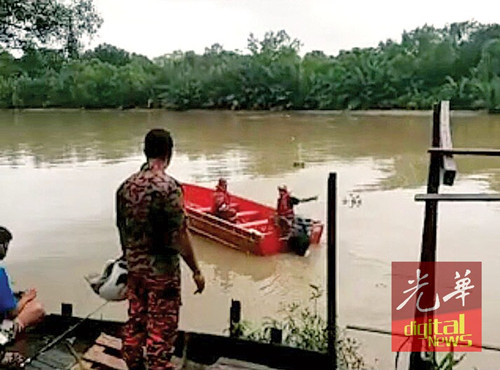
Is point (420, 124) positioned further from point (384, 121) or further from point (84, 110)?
point (84, 110)

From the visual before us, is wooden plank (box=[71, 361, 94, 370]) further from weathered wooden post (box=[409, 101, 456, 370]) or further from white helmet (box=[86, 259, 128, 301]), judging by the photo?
weathered wooden post (box=[409, 101, 456, 370])

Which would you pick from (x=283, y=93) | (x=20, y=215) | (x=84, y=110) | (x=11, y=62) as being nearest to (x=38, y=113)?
(x=84, y=110)

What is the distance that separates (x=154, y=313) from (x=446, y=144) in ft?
4.48

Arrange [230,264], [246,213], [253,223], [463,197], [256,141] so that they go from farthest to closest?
[256,141]
[246,213]
[253,223]
[230,264]
[463,197]

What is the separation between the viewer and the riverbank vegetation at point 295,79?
113 ft

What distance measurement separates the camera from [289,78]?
1479 inches

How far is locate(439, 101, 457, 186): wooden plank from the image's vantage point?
2514 millimetres

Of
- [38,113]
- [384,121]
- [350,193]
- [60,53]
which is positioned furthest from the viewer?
[38,113]

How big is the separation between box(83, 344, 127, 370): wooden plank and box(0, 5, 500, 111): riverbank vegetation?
30000mm

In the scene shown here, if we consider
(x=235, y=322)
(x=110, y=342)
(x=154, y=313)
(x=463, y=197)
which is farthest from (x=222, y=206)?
(x=463, y=197)

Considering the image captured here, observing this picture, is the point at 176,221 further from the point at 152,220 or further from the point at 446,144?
the point at 446,144

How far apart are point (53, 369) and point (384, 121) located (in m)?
27.3

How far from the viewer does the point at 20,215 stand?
1138 centimetres

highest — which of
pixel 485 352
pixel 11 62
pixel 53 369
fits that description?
pixel 11 62
